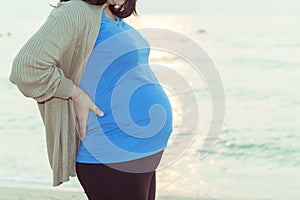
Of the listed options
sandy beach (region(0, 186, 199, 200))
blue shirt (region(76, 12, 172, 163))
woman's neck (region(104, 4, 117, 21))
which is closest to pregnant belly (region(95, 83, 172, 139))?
blue shirt (region(76, 12, 172, 163))

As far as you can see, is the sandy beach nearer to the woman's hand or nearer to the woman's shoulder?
the woman's hand

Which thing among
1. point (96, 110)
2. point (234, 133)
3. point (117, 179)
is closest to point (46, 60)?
point (96, 110)

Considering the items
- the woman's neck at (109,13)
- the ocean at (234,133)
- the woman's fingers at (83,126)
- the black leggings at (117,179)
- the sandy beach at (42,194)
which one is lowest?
the ocean at (234,133)

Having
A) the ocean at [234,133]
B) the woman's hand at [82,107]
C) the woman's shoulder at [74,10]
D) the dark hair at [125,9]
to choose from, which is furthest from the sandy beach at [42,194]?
the woman's shoulder at [74,10]

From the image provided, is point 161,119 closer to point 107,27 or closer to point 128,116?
point 128,116

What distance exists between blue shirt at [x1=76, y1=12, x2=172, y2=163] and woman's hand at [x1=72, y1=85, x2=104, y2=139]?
0.01 metres

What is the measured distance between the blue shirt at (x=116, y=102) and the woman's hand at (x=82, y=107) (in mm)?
14

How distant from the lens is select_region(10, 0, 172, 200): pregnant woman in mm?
1543

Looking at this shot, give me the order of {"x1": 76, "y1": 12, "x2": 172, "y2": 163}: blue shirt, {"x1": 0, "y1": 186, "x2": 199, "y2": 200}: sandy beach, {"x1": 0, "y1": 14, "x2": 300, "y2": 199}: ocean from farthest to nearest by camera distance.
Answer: {"x1": 0, "y1": 14, "x2": 300, "y2": 199}: ocean, {"x1": 0, "y1": 186, "x2": 199, "y2": 200}: sandy beach, {"x1": 76, "y1": 12, "x2": 172, "y2": 163}: blue shirt

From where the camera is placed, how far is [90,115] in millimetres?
1592

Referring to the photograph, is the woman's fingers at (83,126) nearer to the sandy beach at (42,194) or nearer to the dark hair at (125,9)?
the dark hair at (125,9)

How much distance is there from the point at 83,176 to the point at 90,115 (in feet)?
0.54

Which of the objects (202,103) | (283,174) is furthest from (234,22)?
(283,174)

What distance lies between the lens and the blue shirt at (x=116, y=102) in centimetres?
157
